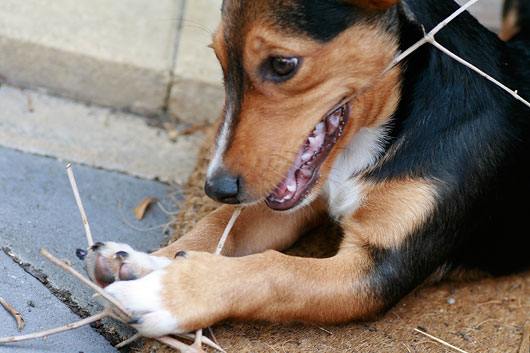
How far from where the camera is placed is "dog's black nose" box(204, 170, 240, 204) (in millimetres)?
3125

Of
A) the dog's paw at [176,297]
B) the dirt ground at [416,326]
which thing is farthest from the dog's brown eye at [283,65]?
the dirt ground at [416,326]

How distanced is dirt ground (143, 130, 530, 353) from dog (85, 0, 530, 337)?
0.41ft

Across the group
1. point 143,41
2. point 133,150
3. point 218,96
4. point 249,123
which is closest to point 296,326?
point 249,123

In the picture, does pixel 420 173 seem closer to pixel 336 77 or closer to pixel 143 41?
pixel 336 77

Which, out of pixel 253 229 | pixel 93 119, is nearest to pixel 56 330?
pixel 253 229

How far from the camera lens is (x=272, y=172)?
3.16 meters

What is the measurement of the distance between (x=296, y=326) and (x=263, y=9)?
1507mm

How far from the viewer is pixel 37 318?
10.0 ft

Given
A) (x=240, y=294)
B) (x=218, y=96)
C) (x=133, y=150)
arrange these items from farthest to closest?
1. (x=218, y=96)
2. (x=133, y=150)
3. (x=240, y=294)

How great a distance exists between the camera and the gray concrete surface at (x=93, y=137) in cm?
473

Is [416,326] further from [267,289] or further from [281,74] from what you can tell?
[281,74]

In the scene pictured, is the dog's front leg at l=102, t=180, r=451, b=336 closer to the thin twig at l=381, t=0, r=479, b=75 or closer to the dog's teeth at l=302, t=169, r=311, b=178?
the dog's teeth at l=302, t=169, r=311, b=178

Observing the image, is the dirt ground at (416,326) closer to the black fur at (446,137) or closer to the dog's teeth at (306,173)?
the black fur at (446,137)

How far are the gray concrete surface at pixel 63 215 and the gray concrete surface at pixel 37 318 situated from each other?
24 millimetres
